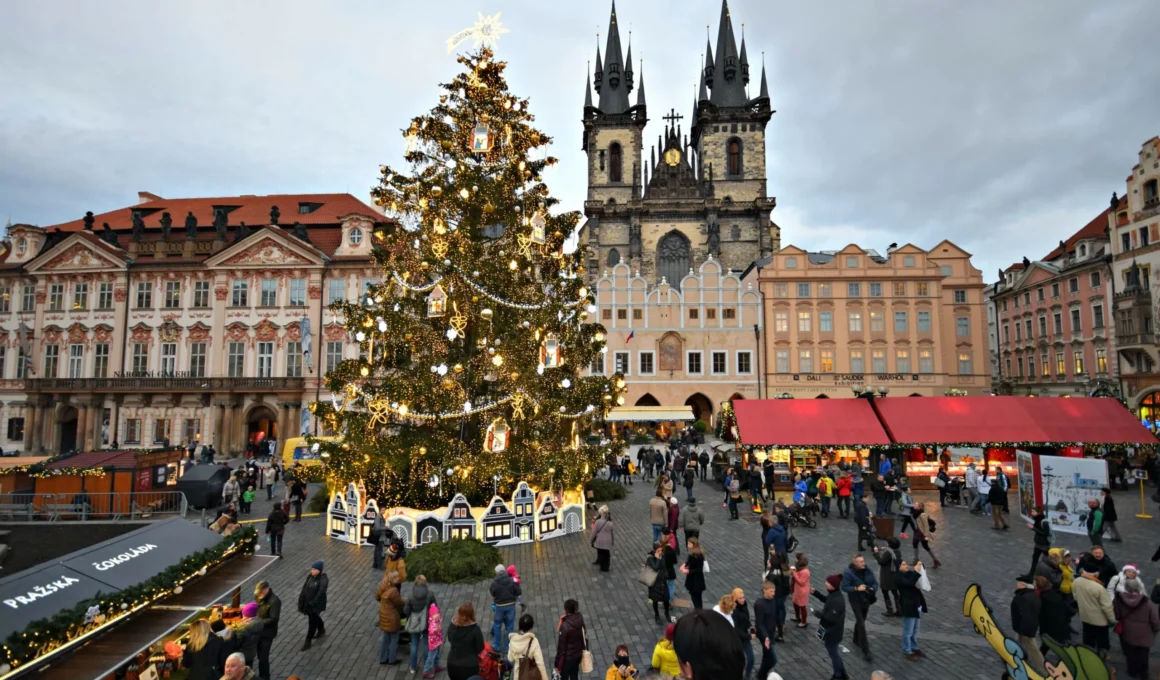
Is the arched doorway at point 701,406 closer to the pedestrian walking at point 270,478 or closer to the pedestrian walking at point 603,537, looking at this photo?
the pedestrian walking at point 270,478

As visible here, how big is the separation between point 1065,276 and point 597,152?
133ft

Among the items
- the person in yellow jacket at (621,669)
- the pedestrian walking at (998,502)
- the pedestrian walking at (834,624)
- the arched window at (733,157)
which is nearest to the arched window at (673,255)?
the arched window at (733,157)

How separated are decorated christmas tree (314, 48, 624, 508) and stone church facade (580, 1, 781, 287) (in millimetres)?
39239

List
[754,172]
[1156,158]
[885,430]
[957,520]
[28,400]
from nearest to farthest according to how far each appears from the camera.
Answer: [957,520]
[885,430]
[1156,158]
[28,400]
[754,172]

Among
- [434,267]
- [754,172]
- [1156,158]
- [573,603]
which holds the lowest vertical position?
[573,603]

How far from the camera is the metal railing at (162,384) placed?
33.9 metres

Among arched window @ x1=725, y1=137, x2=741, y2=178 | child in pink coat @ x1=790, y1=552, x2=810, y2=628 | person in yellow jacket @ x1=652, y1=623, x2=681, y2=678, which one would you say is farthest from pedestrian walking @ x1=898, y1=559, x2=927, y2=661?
arched window @ x1=725, y1=137, x2=741, y2=178

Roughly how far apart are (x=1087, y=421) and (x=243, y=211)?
4483 cm

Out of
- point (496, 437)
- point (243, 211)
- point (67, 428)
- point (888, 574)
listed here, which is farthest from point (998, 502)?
Result: point (67, 428)

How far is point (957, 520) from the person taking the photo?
1689 cm

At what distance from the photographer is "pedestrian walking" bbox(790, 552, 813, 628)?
918cm

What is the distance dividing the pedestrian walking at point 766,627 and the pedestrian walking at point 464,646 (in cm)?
351

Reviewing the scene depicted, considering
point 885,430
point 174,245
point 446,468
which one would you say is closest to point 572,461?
point 446,468

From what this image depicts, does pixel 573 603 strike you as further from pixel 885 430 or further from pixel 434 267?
pixel 885 430
